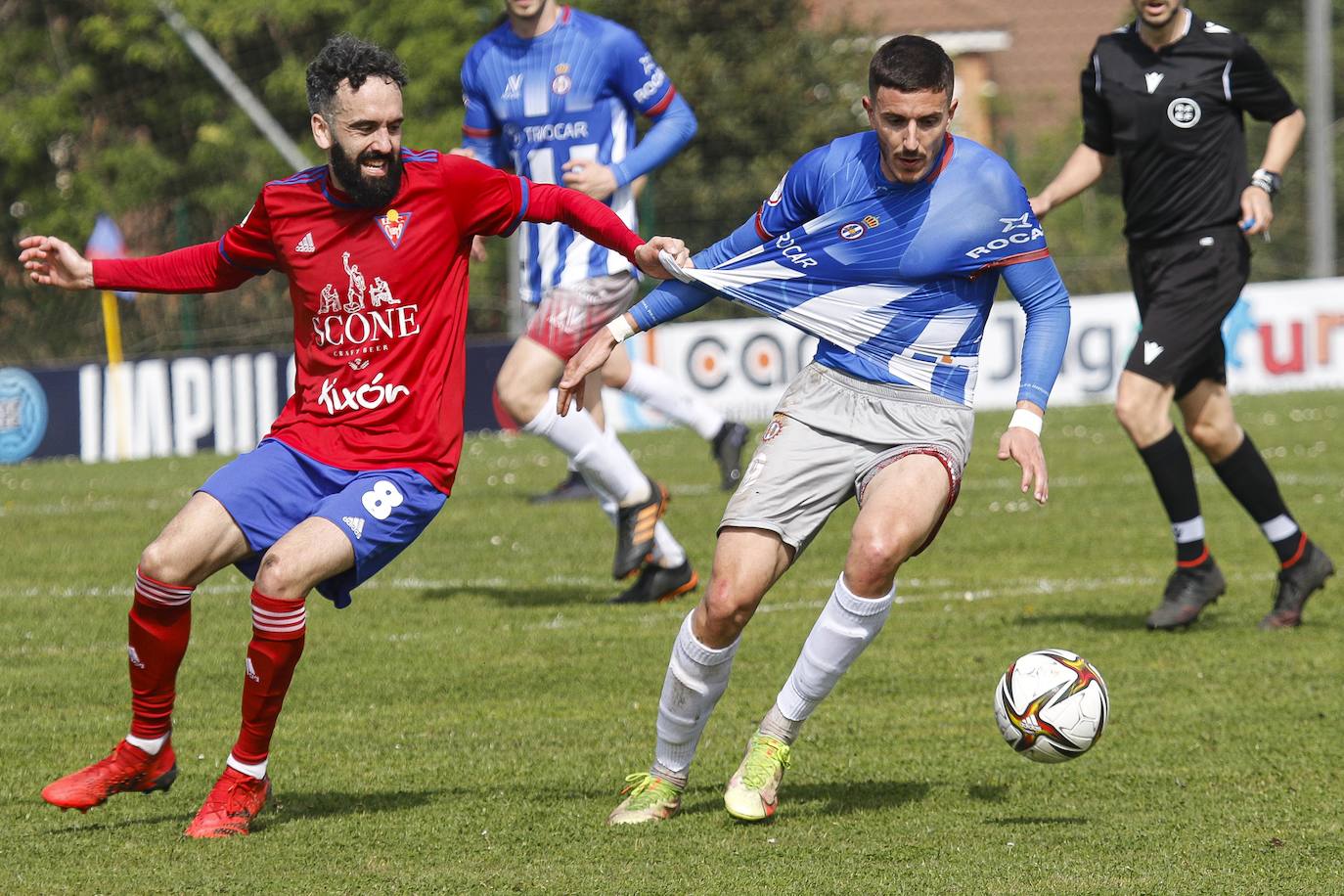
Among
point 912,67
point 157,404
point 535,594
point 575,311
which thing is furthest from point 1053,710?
point 157,404

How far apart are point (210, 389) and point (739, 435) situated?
287 inches

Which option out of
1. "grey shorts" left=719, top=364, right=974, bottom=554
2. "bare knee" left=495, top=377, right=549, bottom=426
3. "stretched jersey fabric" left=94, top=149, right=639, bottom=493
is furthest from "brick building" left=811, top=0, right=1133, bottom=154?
"stretched jersey fabric" left=94, top=149, right=639, bottom=493

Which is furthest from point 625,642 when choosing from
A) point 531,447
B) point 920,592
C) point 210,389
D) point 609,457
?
point 210,389

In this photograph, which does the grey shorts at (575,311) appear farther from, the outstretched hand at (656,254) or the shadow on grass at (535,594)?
the outstretched hand at (656,254)

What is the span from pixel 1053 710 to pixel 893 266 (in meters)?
1.25

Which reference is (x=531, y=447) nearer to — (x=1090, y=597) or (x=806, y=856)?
(x=1090, y=597)

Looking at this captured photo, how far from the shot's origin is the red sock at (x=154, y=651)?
16.4 feet

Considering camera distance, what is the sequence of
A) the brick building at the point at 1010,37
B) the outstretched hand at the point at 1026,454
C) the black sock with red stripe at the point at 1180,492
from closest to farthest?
the outstretched hand at the point at 1026,454
the black sock with red stripe at the point at 1180,492
the brick building at the point at 1010,37

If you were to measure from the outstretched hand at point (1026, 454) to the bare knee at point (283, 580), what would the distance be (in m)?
1.78

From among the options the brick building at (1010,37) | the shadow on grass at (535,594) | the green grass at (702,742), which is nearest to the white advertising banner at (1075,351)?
the green grass at (702,742)

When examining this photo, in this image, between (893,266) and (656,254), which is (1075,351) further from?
(656,254)

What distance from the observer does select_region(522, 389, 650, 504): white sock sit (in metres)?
8.12

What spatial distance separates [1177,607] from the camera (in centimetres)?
750

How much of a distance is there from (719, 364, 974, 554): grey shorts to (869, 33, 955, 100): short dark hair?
82 centimetres
